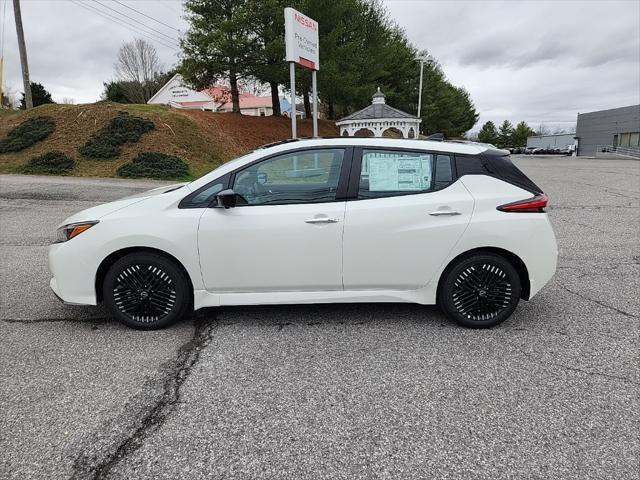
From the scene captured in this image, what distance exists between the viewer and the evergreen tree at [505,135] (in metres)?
101

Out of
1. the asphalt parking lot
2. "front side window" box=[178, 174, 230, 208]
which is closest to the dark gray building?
the asphalt parking lot

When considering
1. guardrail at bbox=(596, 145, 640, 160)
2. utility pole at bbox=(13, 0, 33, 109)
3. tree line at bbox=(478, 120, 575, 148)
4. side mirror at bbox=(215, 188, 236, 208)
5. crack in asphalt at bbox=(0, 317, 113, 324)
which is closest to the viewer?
side mirror at bbox=(215, 188, 236, 208)

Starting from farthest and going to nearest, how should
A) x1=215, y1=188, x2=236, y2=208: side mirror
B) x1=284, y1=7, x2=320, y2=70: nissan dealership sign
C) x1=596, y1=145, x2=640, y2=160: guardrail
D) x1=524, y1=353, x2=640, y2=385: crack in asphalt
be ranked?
x1=596, y1=145, x2=640, y2=160: guardrail → x1=284, y1=7, x2=320, y2=70: nissan dealership sign → x1=215, y1=188, x2=236, y2=208: side mirror → x1=524, y1=353, x2=640, y2=385: crack in asphalt

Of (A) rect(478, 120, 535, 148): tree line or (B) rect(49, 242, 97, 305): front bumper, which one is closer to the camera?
(B) rect(49, 242, 97, 305): front bumper

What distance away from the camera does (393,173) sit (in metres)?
3.82

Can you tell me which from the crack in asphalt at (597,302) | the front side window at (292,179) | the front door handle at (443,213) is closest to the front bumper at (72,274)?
the front side window at (292,179)

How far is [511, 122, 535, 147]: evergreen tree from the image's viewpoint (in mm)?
100750

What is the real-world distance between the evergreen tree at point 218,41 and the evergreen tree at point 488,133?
87791 millimetres

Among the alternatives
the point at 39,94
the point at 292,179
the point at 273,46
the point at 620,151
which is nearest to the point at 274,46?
the point at 273,46

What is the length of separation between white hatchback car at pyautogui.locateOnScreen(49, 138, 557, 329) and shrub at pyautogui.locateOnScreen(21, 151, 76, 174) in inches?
543

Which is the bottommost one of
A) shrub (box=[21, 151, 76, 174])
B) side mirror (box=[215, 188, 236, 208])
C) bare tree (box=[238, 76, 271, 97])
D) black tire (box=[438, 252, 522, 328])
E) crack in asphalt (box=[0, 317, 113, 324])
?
crack in asphalt (box=[0, 317, 113, 324])

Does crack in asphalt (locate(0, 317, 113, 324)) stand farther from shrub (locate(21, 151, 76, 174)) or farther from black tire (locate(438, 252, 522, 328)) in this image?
shrub (locate(21, 151, 76, 174))

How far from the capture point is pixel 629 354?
11.2ft

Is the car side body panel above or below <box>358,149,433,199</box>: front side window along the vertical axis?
below
